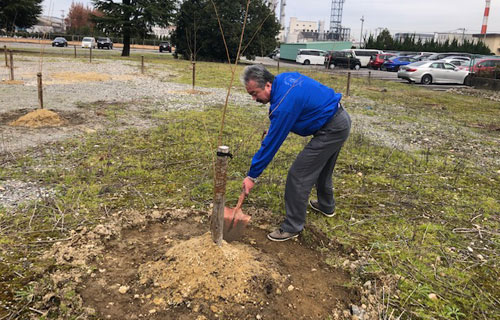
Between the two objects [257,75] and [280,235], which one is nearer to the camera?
[257,75]


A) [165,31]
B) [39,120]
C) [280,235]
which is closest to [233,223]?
[280,235]

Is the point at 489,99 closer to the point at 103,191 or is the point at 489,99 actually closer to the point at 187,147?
the point at 187,147

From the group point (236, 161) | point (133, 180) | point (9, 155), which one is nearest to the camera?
point (133, 180)

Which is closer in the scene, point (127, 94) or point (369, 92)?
point (127, 94)

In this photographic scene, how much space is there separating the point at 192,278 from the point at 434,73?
69.4 feet

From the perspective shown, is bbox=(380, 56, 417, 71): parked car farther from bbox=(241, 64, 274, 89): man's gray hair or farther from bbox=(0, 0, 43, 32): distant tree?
bbox=(241, 64, 274, 89): man's gray hair

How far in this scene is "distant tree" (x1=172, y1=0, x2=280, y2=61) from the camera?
26617 millimetres

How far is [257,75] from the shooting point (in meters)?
2.75

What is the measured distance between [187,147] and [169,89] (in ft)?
23.0

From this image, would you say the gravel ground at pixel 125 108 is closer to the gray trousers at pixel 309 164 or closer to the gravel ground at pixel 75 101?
the gravel ground at pixel 75 101

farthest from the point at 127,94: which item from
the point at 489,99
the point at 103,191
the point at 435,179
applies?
the point at 489,99

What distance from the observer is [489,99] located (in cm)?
1503

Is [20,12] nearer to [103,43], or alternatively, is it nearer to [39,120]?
[103,43]

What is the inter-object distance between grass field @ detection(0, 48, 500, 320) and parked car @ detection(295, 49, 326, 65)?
2759 centimetres
